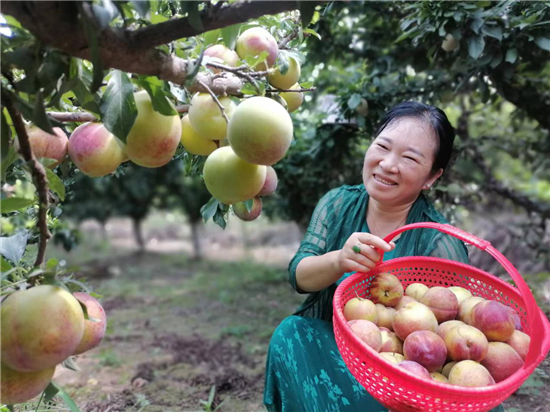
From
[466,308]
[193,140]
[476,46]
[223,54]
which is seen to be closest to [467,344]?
[466,308]

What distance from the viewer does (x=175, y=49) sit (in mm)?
1071

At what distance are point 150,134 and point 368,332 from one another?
2.52ft

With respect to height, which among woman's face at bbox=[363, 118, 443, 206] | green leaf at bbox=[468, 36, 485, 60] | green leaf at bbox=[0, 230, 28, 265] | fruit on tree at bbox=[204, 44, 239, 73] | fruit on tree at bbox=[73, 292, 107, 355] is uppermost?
green leaf at bbox=[468, 36, 485, 60]

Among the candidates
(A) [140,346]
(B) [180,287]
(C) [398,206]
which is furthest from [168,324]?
(C) [398,206]

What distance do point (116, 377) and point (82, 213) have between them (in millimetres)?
5806

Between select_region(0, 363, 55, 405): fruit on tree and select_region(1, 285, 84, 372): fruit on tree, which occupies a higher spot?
select_region(1, 285, 84, 372): fruit on tree

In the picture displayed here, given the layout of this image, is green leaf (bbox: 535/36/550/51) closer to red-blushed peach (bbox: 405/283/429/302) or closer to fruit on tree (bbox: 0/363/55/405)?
red-blushed peach (bbox: 405/283/429/302)

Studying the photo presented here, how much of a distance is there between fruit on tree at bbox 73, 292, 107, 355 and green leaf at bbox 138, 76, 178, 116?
0.44 meters

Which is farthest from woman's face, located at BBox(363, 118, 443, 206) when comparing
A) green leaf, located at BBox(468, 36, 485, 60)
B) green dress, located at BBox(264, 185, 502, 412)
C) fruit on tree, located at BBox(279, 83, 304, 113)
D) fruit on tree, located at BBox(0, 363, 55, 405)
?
fruit on tree, located at BBox(0, 363, 55, 405)

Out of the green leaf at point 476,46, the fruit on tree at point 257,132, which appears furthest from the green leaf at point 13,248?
the green leaf at point 476,46

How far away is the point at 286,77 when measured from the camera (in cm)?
127

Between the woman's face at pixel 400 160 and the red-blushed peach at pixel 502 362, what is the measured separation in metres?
0.57

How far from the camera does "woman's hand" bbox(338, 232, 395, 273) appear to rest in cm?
138

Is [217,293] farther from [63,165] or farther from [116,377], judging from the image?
[63,165]
